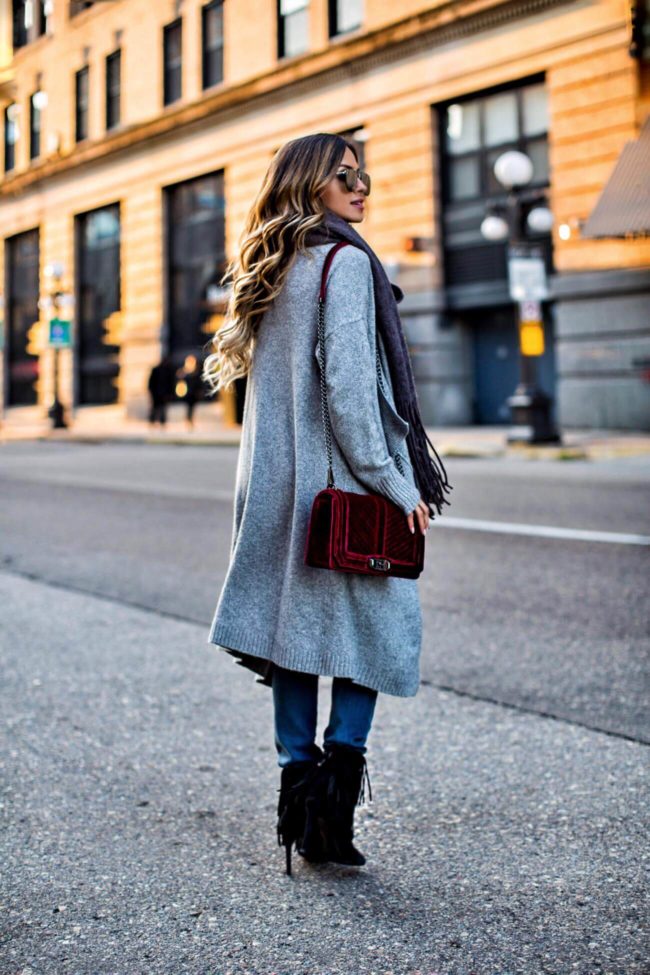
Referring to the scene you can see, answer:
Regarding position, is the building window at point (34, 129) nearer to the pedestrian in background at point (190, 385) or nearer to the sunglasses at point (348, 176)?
the pedestrian in background at point (190, 385)

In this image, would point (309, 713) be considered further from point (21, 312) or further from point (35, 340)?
point (21, 312)

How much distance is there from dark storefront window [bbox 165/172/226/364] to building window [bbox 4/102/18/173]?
11.2 metres

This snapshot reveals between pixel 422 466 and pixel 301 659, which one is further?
pixel 422 466

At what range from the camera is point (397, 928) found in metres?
2.61

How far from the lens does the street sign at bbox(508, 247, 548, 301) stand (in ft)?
59.0

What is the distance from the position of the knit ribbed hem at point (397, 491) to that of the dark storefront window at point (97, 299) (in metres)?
33.0

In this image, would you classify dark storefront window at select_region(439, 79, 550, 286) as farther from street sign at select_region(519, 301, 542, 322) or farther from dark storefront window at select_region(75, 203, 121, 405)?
dark storefront window at select_region(75, 203, 121, 405)

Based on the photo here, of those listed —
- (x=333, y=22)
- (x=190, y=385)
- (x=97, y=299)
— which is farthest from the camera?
(x=97, y=299)

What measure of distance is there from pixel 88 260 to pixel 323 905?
36.1 m

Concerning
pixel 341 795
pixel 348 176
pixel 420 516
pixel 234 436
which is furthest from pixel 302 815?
pixel 234 436

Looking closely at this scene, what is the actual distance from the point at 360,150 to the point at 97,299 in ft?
41.4

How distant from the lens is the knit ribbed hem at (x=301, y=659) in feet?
9.38

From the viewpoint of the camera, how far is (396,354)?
115 inches

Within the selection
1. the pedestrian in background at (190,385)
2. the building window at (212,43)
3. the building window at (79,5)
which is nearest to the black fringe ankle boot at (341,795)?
the pedestrian in background at (190,385)
